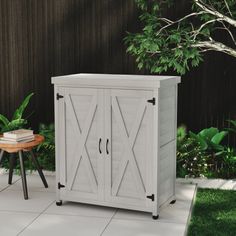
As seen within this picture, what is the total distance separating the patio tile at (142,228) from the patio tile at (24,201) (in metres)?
0.77

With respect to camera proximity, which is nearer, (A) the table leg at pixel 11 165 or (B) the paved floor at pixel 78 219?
(B) the paved floor at pixel 78 219

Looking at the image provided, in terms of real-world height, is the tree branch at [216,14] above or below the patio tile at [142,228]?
above

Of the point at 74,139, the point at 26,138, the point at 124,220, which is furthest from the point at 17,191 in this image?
the point at 124,220

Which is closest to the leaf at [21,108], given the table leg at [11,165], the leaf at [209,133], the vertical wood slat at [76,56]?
the vertical wood slat at [76,56]

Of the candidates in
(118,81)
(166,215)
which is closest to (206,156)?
(166,215)

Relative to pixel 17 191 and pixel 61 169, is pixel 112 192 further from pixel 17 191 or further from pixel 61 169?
pixel 17 191

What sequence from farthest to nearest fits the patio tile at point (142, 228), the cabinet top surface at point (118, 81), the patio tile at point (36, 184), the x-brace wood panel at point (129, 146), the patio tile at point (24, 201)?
the patio tile at point (36, 184) → the patio tile at point (24, 201) → the x-brace wood panel at point (129, 146) → the cabinet top surface at point (118, 81) → the patio tile at point (142, 228)

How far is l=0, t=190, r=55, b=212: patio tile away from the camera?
199 inches

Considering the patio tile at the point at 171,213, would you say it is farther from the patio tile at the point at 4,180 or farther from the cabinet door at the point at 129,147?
the patio tile at the point at 4,180

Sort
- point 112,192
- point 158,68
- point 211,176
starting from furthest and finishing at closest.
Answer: point 211,176 < point 158,68 < point 112,192

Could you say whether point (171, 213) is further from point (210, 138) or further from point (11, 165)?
point (11, 165)

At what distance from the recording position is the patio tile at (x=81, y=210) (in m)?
4.91

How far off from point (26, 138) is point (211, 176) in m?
1.93

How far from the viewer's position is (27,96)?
6680 millimetres
